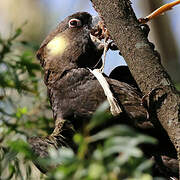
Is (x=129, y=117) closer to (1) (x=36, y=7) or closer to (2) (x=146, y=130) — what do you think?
(2) (x=146, y=130)

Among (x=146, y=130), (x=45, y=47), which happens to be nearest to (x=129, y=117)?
(x=146, y=130)

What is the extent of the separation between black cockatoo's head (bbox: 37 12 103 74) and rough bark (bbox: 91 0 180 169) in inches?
43.6

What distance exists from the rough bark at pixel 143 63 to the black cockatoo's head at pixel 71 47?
3.63 feet

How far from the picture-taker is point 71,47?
414 cm

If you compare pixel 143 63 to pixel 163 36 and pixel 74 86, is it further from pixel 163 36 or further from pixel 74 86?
pixel 163 36

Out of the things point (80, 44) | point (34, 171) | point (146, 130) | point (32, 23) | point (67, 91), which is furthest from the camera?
point (32, 23)

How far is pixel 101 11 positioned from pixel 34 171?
2847mm

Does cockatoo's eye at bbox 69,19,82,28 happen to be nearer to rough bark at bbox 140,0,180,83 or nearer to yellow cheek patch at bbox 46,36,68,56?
yellow cheek patch at bbox 46,36,68,56

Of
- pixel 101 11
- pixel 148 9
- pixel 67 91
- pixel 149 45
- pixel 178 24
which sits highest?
pixel 101 11

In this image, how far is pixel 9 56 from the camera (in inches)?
123

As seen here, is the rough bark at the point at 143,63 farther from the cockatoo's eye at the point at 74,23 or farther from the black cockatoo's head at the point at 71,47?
the cockatoo's eye at the point at 74,23

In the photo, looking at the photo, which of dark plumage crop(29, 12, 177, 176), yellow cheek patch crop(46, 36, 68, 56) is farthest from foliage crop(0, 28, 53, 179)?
yellow cheek patch crop(46, 36, 68, 56)

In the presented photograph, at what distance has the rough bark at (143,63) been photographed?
2621 mm

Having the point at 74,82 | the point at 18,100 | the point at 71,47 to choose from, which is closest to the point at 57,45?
the point at 71,47
